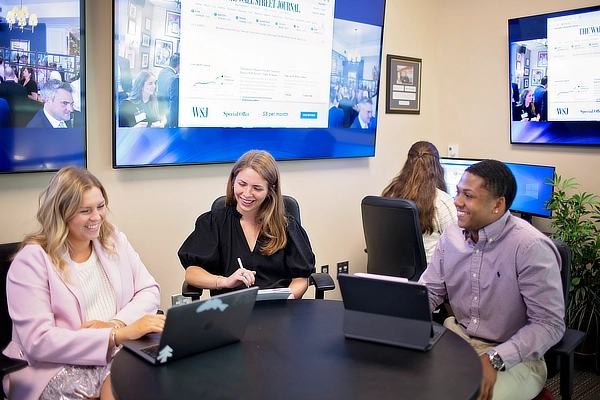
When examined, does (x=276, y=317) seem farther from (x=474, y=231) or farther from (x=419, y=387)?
(x=474, y=231)

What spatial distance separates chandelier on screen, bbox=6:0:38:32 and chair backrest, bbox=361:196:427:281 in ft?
5.95

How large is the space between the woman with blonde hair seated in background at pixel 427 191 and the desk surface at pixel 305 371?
1.46 meters

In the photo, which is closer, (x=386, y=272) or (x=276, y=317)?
(x=276, y=317)

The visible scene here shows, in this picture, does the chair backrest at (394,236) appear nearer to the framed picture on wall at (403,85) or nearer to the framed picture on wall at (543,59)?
the framed picture on wall at (403,85)

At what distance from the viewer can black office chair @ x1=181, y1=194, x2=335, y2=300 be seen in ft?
7.93

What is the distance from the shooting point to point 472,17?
4281mm

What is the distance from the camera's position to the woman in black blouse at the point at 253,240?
7.91 ft

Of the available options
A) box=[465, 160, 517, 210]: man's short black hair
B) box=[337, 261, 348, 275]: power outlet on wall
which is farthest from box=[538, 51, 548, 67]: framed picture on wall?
box=[465, 160, 517, 210]: man's short black hair

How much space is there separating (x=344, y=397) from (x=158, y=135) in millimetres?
1950

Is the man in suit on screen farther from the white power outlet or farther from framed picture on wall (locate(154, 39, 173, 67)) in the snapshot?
the white power outlet

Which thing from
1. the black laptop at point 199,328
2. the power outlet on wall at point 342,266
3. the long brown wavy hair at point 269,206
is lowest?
the power outlet on wall at point 342,266

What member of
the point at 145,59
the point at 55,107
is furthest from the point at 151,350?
the point at 145,59

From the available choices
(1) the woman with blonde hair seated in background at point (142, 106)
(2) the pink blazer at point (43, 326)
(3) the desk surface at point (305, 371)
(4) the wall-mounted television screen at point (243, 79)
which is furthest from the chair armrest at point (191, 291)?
(1) the woman with blonde hair seated in background at point (142, 106)

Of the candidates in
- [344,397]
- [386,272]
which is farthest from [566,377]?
[386,272]
